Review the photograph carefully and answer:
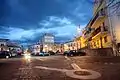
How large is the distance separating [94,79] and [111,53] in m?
28.4

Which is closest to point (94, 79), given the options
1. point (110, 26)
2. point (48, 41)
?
point (110, 26)

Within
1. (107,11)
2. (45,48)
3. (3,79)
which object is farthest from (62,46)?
(3,79)

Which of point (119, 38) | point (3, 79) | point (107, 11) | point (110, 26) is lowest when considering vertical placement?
point (3, 79)

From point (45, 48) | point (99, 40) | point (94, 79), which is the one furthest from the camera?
point (45, 48)

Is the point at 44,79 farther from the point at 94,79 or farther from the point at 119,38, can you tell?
the point at 119,38

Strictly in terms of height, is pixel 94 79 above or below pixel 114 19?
below

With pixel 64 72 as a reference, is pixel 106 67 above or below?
above

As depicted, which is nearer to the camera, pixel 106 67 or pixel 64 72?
pixel 64 72

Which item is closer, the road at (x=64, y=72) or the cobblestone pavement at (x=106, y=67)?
the cobblestone pavement at (x=106, y=67)

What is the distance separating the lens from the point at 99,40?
48.0 meters

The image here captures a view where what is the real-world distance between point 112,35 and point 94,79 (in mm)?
29383

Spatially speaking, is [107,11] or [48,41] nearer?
[107,11]

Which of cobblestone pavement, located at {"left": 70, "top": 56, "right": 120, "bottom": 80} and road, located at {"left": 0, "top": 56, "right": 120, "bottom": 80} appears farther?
road, located at {"left": 0, "top": 56, "right": 120, "bottom": 80}

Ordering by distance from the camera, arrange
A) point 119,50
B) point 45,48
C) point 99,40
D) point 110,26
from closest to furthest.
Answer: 1. point 119,50
2. point 110,26
3. point 99,40
4. point 45,48
